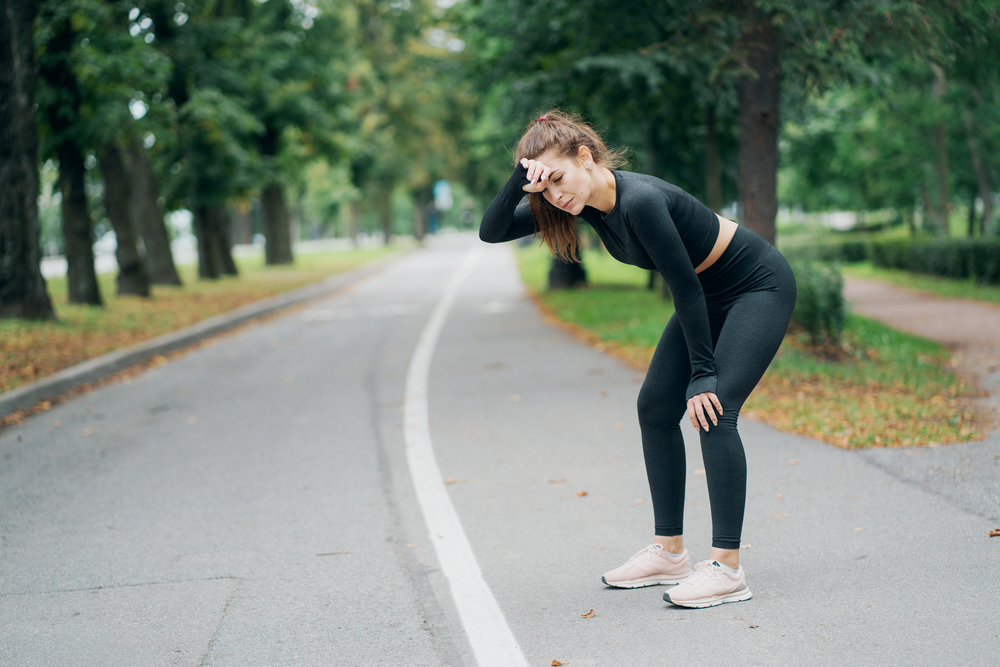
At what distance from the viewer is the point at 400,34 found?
40.3 meters

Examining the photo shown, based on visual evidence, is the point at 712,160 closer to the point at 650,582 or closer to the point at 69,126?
the point at 69,126

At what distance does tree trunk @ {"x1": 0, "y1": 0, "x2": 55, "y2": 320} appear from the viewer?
12.1 metres

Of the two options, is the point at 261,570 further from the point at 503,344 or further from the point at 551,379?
the point at 503,344

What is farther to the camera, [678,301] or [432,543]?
[432,543]

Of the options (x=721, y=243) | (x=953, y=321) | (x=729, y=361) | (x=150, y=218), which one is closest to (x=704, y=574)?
(x=729, y=361)

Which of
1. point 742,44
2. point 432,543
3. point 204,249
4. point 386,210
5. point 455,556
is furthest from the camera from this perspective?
point 386,210

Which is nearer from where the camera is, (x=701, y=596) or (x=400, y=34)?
Answer: (x=701, y=596)

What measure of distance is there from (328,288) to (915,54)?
19.0 m

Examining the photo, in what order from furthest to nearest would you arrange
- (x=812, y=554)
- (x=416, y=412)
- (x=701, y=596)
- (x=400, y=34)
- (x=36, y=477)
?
(x=400, y=34)
(x=416, y=412)
(x=36, y=477)
(x=812, y=554)
(x=701, y=596)

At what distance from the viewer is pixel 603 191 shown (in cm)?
323

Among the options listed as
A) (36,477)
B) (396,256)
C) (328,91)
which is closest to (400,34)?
(396,256)

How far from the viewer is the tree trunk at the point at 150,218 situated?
813 inches

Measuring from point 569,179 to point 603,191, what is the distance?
5.3 inches

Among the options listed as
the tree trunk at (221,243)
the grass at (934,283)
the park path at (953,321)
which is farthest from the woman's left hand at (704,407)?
the tree trunk at (221,243)
